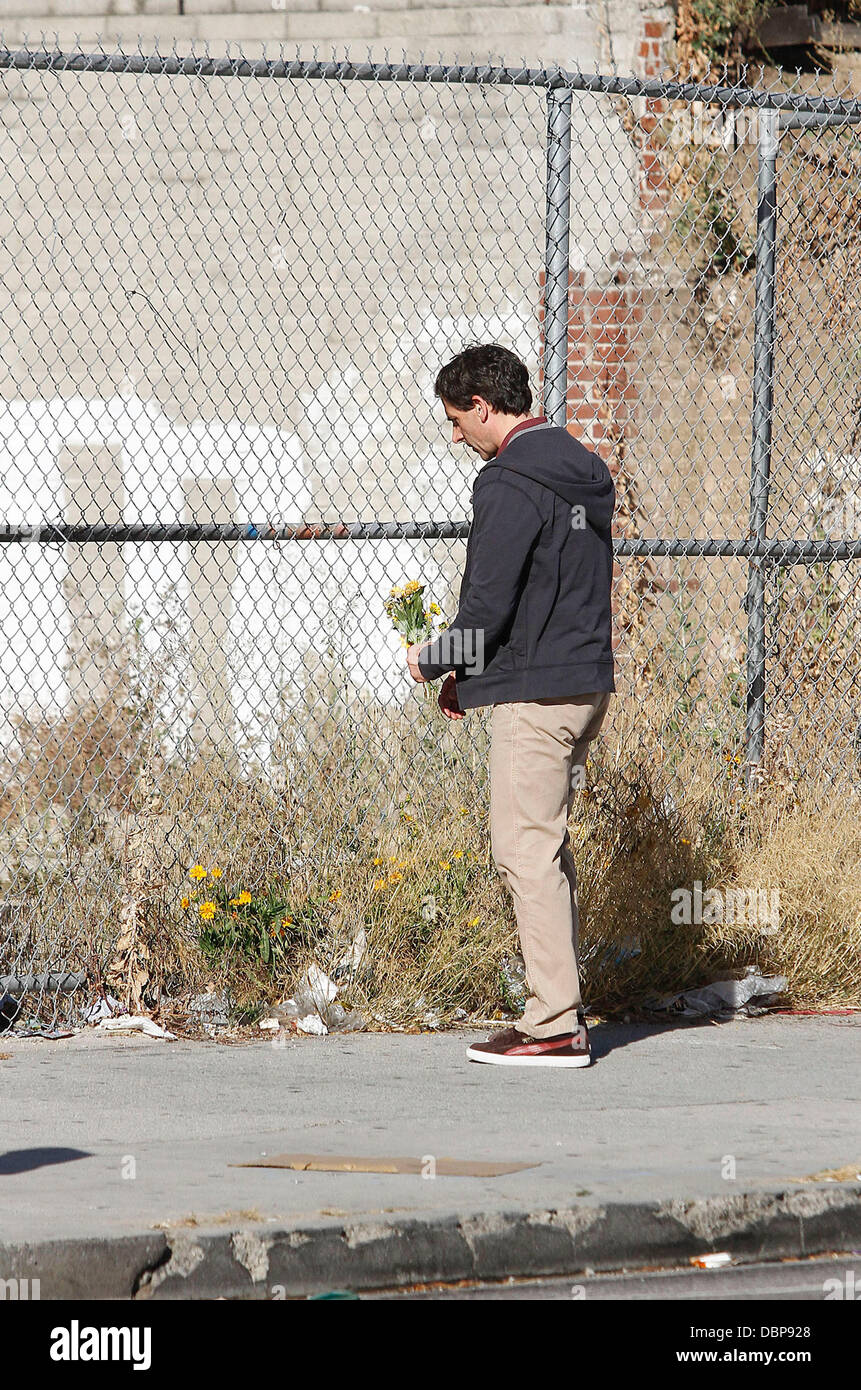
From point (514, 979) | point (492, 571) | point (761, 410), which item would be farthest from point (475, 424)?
point (514, 979)

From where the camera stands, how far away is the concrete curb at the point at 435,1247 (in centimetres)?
348

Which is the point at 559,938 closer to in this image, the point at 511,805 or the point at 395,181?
the point at 511,805

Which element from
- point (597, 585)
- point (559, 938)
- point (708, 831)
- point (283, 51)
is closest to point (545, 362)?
point (597, 585)

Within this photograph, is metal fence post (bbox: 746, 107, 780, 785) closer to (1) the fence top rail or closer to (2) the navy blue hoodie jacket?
(1) the fence top rail

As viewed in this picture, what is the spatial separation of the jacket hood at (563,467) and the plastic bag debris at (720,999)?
6.20 feet

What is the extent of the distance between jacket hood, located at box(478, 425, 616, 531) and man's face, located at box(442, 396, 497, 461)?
9cm

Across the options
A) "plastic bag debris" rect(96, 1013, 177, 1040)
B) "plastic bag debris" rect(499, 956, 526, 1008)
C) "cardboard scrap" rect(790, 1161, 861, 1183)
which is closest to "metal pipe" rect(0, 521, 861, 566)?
"plastic bag debris" rect(499, 956, 526, 1008)

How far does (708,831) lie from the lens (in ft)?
21.6

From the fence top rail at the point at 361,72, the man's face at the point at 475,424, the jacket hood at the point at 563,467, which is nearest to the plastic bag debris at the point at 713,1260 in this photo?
the jacket hood at the point at 563,467

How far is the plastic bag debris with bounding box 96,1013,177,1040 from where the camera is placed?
582 cm

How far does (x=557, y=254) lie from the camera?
21.0ft

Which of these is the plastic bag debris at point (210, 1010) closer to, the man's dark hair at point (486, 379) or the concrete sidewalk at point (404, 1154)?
the concrete sidewalk at point (404, 1154)

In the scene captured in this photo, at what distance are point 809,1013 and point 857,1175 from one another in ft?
7.38

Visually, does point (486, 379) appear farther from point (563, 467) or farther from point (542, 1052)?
point (542, 1052)
